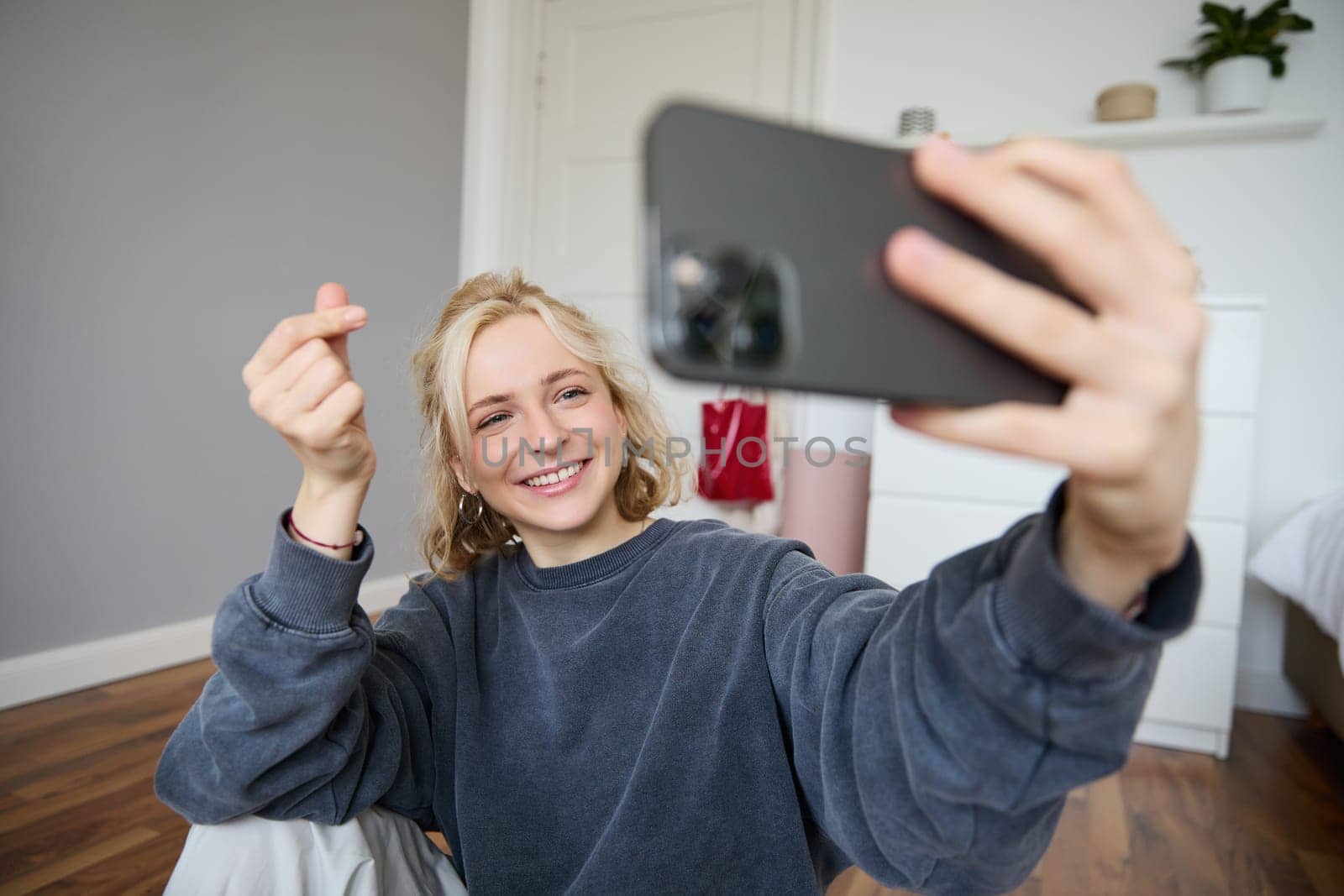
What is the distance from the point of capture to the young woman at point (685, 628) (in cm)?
31

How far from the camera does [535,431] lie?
961 mm

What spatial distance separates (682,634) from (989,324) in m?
0.60

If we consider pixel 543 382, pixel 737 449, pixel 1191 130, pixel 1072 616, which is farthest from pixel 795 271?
pixel 1191 130

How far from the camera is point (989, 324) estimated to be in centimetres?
30

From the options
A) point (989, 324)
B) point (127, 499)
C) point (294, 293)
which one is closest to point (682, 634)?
point (989, 324)

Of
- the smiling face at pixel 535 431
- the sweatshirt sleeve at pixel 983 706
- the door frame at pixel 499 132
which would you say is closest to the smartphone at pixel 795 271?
the sweatshirt sleeve at pixel 983 706

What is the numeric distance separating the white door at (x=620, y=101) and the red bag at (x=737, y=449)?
149 mm

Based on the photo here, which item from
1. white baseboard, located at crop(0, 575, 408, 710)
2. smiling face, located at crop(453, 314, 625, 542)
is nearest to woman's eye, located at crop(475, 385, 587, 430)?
smiling face, located at crop(453, 314, 625, 542)

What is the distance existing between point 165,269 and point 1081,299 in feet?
7.87

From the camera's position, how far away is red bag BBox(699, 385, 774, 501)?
288 cm

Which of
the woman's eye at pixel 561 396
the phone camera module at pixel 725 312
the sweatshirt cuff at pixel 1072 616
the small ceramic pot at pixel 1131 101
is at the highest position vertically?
the small ceramic pot at pixel 1131 101

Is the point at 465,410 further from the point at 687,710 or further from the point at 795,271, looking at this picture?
the point at 795,271

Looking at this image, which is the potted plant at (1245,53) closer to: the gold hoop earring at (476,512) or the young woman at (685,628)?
the young woman at (685,628)

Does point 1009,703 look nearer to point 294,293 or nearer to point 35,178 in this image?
point 35,178
